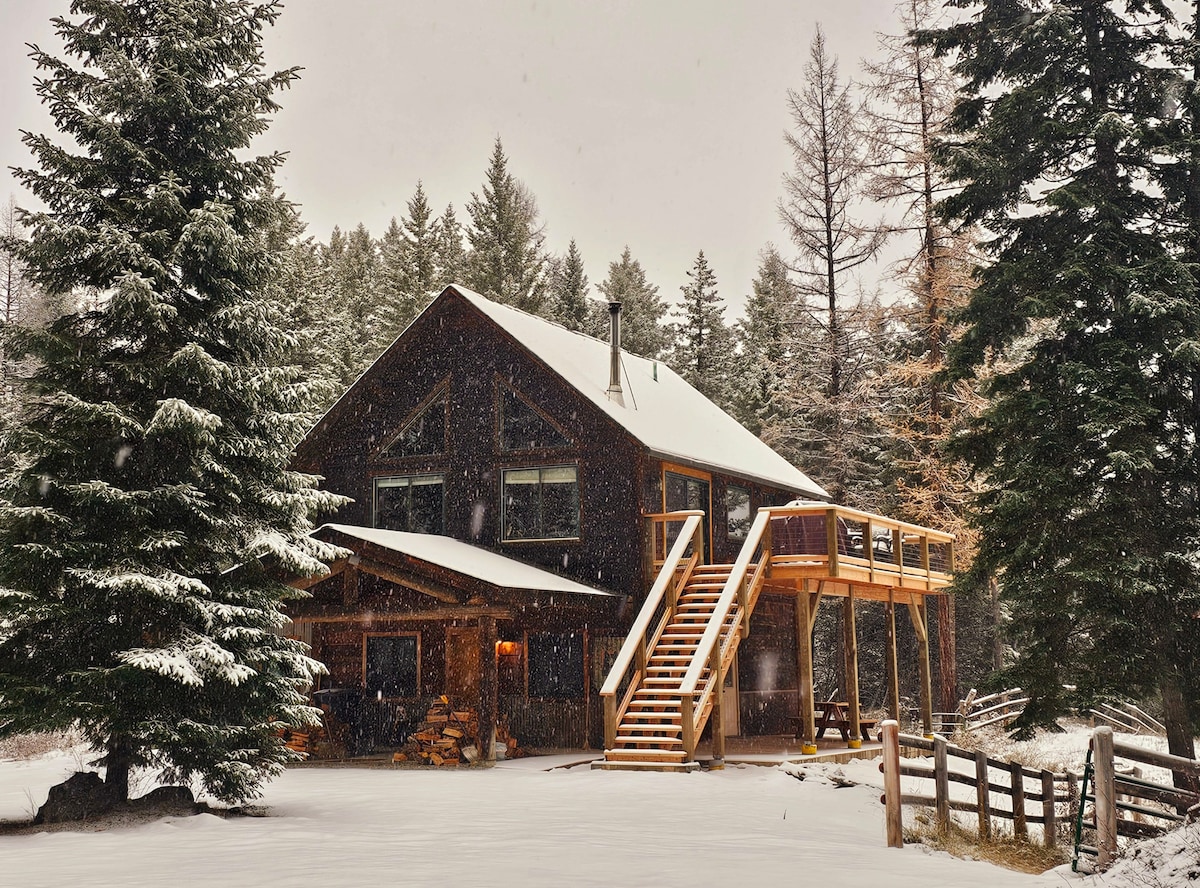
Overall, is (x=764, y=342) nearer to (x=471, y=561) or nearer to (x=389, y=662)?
(x=389, y=662)

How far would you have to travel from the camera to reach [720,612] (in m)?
17.6

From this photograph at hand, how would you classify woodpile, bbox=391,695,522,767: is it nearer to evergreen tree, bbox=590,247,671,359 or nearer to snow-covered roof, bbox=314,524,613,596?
snow-covered roof, bbox=314,524,613,596

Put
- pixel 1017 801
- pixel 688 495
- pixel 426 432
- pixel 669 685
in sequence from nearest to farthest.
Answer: pixel 1017 801 → pixel 669 685 → pixel 688 495 → pixel 426 432

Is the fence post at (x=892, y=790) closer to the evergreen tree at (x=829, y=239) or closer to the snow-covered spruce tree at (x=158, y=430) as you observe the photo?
the snow-covered spruce tree at (x=158, y=430)

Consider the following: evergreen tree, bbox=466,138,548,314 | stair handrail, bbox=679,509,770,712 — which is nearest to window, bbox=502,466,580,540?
stair handrail, bbox=679,509,770,712

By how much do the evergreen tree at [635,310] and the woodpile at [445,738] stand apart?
3082cm

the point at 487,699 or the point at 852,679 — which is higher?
the point at 487,699

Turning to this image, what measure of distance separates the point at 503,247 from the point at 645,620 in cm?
2993

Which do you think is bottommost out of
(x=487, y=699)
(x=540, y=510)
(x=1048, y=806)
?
(x=1048, y=806)

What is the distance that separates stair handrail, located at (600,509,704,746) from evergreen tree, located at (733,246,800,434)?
39.4ft

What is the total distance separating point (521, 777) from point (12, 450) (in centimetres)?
774

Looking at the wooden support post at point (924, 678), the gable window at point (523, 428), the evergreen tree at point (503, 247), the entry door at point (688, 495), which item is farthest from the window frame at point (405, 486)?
the evergreen tree at point (503, 247)

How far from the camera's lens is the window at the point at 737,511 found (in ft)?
80.7

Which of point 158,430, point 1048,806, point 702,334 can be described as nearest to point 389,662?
point 158,430
